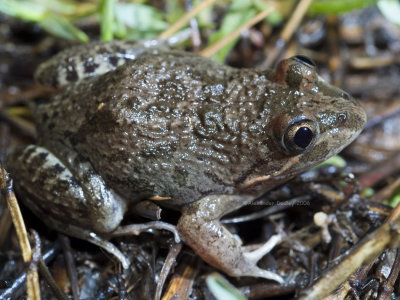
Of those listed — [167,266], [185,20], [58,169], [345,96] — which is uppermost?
[185,20]

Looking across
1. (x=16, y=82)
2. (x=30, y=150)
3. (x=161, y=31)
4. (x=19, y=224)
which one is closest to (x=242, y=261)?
(x=19, y=224)

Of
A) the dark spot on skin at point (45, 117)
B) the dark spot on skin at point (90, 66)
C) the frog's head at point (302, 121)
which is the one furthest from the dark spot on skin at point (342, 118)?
the dark spot on skin at point (45, 117)

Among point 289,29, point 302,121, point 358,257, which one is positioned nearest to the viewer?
point 358,257

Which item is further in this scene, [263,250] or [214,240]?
[263,250]

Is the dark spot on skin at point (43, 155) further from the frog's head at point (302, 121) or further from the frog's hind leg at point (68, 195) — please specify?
the frog's head at point (302, 121)

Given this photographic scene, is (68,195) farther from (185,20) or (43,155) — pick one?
(185,20)

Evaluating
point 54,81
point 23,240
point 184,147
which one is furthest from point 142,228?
point 54,81
